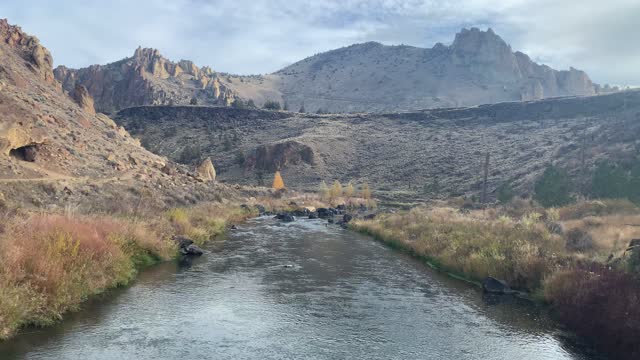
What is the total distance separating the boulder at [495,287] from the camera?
915 inches

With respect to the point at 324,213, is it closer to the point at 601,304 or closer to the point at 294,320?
the point at 294,320

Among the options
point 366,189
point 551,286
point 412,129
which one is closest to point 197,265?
point 551,286

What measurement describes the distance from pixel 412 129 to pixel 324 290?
3732 inches

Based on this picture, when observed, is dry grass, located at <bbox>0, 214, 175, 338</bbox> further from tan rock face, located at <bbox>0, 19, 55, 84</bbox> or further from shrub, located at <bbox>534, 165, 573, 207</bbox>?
tan rock face, located at <bbox>0, 19, 55, 84</bbox>

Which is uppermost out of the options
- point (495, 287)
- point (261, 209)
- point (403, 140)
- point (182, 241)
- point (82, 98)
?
point (82, 98)

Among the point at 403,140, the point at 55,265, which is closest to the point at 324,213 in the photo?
the point at 55,265

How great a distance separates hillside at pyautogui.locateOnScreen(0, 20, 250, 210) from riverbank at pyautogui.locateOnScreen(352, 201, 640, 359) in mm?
21034

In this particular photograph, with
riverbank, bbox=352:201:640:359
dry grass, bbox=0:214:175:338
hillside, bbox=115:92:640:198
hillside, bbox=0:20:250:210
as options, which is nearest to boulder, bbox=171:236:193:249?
dry grass, bbox=0:214:175:338

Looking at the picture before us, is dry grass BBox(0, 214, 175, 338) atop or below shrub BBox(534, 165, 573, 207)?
atop

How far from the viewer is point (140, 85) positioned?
177 meters

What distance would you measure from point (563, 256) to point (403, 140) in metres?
84.2

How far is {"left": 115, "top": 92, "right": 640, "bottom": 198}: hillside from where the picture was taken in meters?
76.8

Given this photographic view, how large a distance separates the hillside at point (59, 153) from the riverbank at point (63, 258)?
5949 mm

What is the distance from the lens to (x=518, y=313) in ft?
66.0
